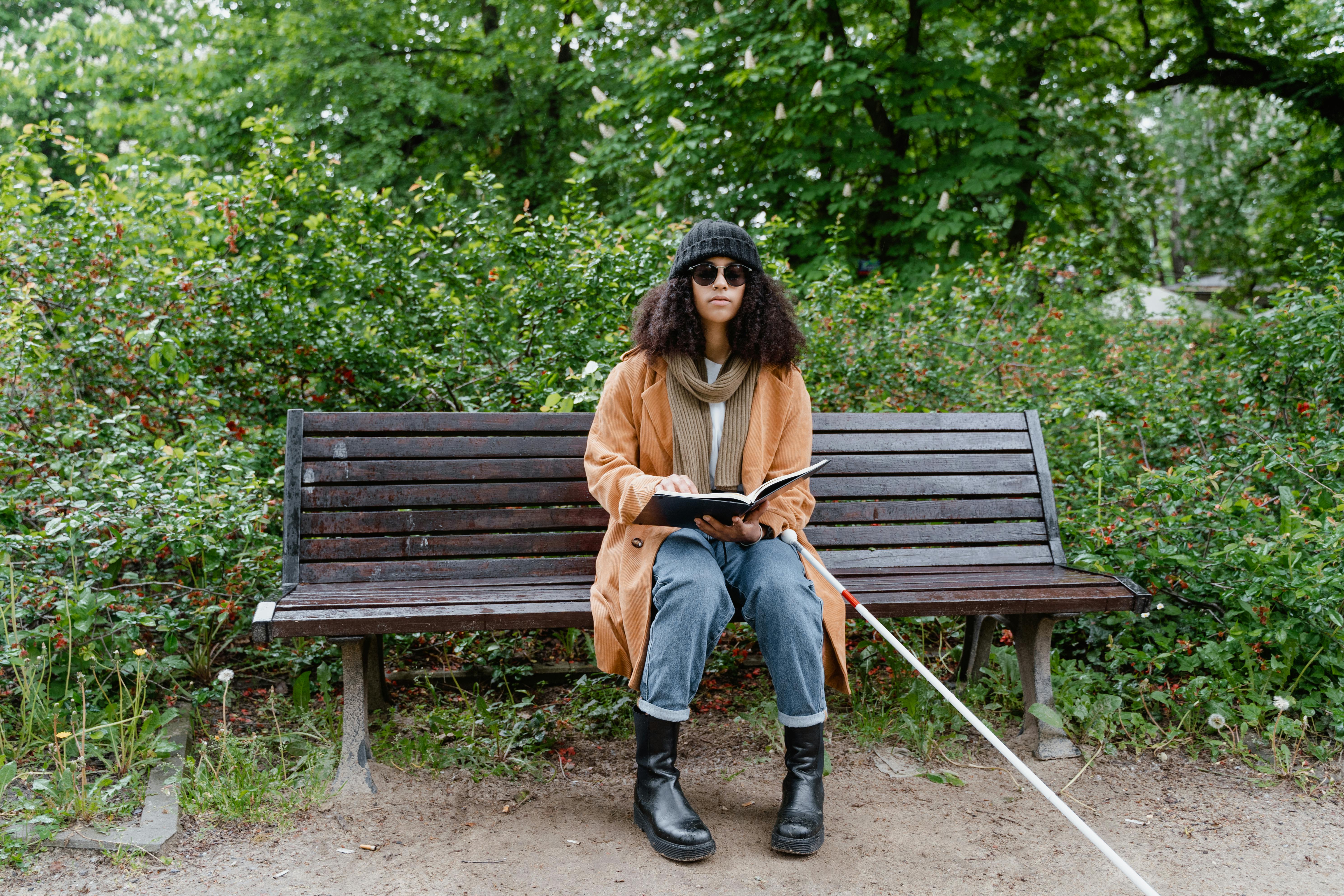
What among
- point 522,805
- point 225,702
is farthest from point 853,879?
point 225,702

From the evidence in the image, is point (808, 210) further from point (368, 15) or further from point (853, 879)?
point (853, 879)

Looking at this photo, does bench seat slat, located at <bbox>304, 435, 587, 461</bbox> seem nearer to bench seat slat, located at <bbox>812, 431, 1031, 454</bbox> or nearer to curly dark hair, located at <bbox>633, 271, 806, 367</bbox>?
curly dark hair, located at <bbox>633, 271, 806, 367</bbox>

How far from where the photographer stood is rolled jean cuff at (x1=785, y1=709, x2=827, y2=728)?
253 centimetres

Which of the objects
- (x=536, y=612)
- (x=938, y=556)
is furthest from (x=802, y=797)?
(x=938, y=556)

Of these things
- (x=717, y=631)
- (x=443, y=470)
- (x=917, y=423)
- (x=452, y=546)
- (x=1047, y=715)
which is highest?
(x=917, y=423)

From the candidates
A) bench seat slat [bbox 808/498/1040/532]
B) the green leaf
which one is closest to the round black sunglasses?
bench seat slat [bbox 808/498/1040/532]

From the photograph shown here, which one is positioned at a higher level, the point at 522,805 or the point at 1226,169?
the point at 1226,169

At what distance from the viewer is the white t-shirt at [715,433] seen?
284 centimetres

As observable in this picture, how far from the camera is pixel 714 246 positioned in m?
2.78

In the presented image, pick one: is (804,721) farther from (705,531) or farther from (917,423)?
(917,423)

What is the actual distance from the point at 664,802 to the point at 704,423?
1.03 meters

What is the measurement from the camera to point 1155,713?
3283 mm

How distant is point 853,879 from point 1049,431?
276cm

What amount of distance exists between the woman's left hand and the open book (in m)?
0.02
